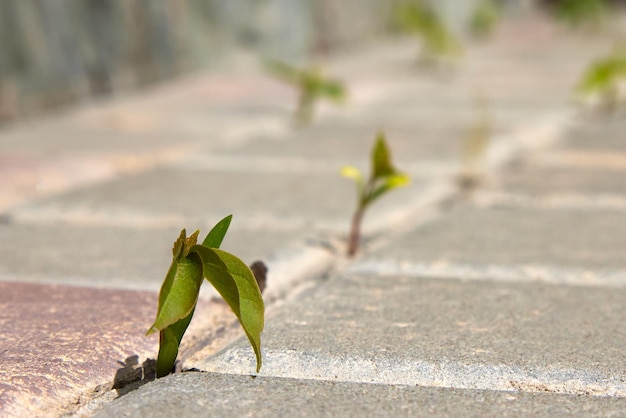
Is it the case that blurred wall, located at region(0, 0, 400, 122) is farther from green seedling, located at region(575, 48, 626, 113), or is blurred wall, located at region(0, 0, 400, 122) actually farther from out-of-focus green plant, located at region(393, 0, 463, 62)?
green seedling, located at region(575, 48, 626, 113)

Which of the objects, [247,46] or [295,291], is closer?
[295,291]

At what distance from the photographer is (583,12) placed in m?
6.77

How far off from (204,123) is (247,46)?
1643mm

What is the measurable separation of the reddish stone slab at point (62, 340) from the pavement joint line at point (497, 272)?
347mm

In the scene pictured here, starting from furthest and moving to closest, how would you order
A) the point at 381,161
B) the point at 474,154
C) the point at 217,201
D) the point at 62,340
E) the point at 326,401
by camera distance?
the point at 474,154
the point at 217,201
the point at 381,161
the point at 62,340
the point at 326,401

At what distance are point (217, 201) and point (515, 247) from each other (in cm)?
60

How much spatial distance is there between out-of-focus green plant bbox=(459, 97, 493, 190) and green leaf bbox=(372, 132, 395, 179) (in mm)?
564

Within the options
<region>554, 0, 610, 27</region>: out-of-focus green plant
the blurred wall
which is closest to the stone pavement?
the blurred wall

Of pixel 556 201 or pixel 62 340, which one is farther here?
pixel 556 201

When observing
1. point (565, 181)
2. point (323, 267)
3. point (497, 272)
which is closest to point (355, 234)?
point (323, 267)

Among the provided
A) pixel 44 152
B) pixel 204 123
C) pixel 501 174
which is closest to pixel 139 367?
pixel 501 174

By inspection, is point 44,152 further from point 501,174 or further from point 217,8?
point 217,8

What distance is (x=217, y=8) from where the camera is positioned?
14.5ft

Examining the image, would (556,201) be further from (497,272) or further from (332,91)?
(332,91)
